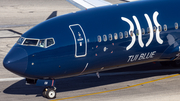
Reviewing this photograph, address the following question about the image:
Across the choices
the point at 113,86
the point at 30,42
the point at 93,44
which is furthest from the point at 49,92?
the point at 113,86

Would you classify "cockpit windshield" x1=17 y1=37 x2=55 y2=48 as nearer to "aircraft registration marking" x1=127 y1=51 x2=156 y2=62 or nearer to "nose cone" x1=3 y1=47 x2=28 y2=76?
"nose cone" x1=3 y1=47 x2=28 y2=76

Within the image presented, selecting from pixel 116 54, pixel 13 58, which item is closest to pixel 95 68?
pixel 116 54

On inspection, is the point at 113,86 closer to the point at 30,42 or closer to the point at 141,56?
the point at 141,56

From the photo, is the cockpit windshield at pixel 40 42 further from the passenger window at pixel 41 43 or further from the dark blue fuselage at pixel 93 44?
the dark blue fuselage at pixel 93 44

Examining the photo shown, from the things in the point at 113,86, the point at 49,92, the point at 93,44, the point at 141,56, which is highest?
the point at 93,44

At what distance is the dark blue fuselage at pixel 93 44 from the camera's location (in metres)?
19.8

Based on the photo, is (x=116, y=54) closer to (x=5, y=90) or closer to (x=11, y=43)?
(x=5, y=90)

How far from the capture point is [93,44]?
68.2 ft

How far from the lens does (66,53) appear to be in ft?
66.1

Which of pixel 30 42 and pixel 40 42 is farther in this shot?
pixel 30 42

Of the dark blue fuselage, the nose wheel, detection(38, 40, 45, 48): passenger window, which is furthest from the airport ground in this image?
detection(38, 40, 45, 48): passenger window

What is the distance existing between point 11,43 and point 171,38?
1870 centimetres

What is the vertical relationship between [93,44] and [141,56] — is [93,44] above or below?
above

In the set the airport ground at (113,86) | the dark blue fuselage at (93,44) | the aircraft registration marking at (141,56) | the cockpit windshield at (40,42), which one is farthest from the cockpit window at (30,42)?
the aircraft registration marking at (141,56)
